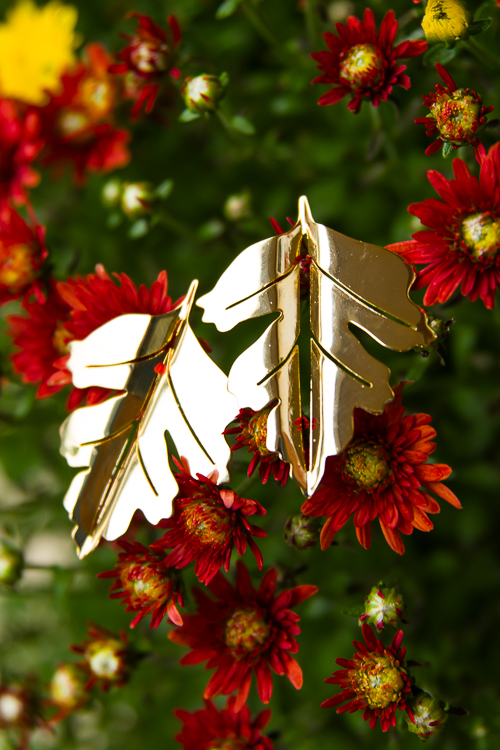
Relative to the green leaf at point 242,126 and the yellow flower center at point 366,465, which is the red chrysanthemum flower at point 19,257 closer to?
the green leaf at point 242,126

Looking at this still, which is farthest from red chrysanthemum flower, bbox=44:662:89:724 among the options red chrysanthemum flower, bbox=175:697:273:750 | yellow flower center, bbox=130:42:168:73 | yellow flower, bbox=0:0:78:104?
yellow flower, bbox=0:0:78:104

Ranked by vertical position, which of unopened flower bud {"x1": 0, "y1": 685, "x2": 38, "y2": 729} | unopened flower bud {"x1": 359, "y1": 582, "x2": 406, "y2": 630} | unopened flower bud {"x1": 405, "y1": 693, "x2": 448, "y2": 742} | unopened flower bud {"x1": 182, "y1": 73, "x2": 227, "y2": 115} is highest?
unopened flower bud {"x1": 182, "y1": 73, "x2": 227, "y2": 115}

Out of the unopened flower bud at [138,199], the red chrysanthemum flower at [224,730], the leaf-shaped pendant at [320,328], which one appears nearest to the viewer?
the leaf-shaped pendant at [320,328]

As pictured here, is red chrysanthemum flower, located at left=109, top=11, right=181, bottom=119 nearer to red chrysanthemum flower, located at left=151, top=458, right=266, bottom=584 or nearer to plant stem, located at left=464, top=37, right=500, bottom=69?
plant stem, located at left=464, top=37, right=500, bottom=69

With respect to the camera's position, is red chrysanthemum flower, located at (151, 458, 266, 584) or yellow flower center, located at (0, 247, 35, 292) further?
yellow flower center, located at (0, 247, 35, 292)

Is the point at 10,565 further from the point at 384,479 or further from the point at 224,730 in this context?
the point at 384,479

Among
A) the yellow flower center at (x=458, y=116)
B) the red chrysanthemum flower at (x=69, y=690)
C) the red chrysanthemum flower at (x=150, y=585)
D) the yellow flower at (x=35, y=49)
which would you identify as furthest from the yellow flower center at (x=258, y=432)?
the yellow flower at (x=35, y=49)

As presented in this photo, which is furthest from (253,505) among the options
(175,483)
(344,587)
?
(344,587)

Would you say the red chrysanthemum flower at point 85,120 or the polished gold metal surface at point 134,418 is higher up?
the red chrysanthemum flower at point 85,120
